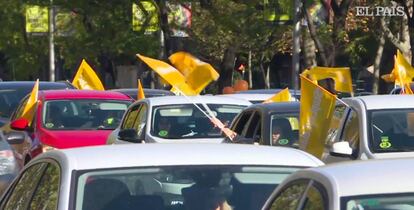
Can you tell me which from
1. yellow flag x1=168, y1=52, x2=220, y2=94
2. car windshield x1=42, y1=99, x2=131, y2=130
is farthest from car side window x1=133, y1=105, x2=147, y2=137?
car windshield x1=42, y1=99, x2=131, y2=130

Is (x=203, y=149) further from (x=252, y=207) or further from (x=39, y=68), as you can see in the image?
(x=39, y=68)

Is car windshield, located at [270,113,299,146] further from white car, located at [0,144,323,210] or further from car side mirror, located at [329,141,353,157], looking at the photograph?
white car, located at [0,144,323,210]

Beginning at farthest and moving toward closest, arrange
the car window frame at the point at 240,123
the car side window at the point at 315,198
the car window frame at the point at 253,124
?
the car window frame at the point at 240,123 → the car window frame at the point at 253,124 → the car side window at the point at 315,198

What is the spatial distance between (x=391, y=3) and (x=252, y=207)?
25025mm

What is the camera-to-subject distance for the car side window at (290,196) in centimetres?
465

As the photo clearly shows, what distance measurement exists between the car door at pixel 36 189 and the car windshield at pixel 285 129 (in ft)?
17.7

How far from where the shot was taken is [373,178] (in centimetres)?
429

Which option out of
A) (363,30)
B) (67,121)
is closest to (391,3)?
(363,30)

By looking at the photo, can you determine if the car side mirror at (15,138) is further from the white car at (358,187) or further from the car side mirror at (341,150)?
the white car at (358,187)

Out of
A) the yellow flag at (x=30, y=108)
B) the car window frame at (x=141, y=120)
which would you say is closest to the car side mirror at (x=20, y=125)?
the yellow flag at (x=30, y=108)

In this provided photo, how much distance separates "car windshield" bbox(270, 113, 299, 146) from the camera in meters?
12.2

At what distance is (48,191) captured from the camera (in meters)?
6.18

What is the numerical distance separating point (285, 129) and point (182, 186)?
6.32 metres

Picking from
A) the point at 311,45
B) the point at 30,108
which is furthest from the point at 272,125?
the point at 311,45
